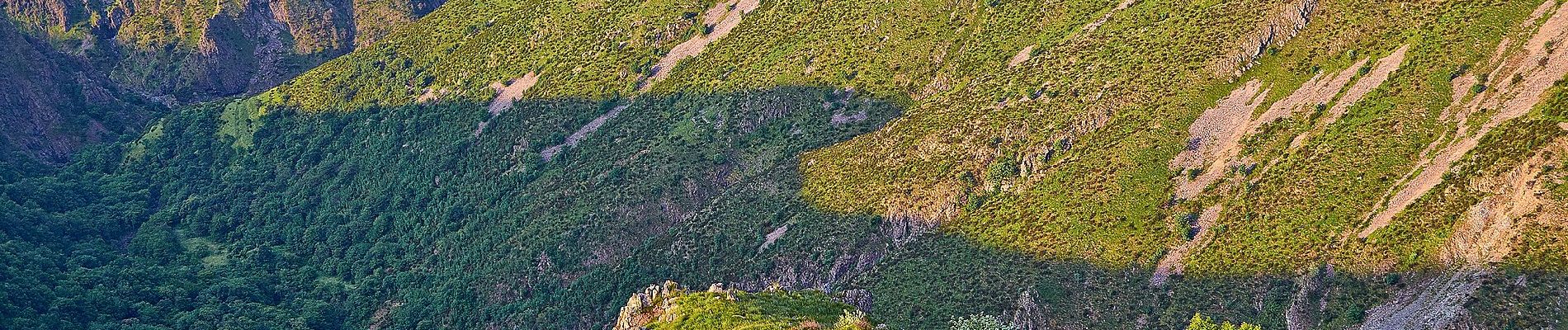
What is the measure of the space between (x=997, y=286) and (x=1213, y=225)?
57.6ft

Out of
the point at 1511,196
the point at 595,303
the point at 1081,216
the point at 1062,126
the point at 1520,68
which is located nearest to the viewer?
the point at 1511,196

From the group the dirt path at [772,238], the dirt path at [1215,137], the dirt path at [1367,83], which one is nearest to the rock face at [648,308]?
the dirt path at [772,238]

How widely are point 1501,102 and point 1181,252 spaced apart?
25.9 metres

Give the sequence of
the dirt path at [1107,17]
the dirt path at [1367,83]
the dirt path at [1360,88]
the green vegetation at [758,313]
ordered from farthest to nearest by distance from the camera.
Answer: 1. the dirt path at [1107,17]
2. the dirt path at [1367,83]
3. the dirt path at [1360,88]
4. the green vegetation at [758,313]

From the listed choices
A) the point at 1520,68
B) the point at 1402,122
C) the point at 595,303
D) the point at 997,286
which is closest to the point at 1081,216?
the point at 997,286

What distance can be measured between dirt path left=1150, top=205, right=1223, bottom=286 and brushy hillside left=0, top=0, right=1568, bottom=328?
0.22 meters

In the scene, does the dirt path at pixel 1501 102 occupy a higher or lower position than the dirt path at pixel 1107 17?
lower

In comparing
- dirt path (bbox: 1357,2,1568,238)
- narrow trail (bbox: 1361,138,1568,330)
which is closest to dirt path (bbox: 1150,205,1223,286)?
dirt path (bbox: 1357,2,1568,238)

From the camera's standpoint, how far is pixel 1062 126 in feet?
542

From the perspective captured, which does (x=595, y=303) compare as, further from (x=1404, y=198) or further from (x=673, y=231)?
(x=1404, y=198)

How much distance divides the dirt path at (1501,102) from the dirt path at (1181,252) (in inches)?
519

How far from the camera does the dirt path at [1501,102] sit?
136375 millimetres

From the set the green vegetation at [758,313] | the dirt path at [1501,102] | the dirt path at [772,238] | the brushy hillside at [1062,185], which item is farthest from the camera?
the dirt path at [772,238]

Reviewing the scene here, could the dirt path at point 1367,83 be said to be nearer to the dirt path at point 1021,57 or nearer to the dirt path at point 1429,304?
the dirt path at point 1429,304
